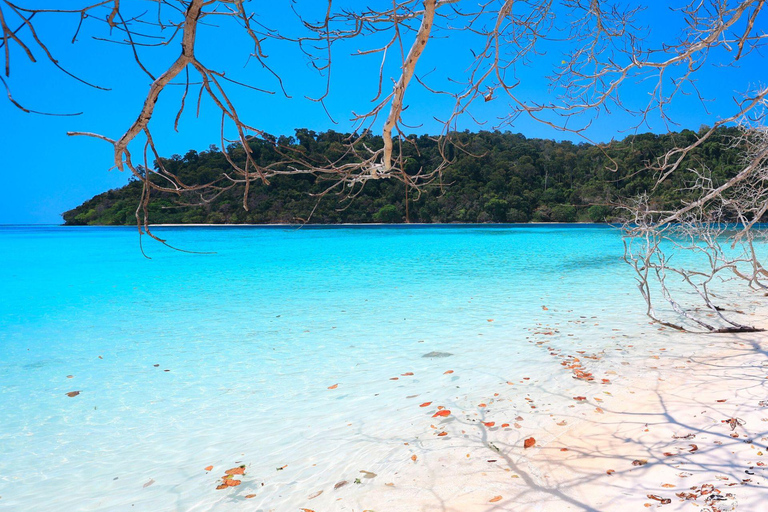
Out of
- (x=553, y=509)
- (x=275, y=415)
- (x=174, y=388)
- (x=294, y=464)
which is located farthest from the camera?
(x=174, y=388)

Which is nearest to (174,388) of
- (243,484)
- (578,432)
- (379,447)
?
(243,484)

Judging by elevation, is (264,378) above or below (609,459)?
below

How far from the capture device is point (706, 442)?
7.36 feet

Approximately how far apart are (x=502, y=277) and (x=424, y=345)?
5.64 metres

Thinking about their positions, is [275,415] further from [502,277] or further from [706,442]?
[502,277]

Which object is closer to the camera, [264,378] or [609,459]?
[609,459]

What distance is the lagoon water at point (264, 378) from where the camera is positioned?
8.41 ft

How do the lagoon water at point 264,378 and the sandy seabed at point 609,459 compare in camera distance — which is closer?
the sandy seabed at point 609,459

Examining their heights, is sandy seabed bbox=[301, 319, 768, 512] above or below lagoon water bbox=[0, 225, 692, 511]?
above

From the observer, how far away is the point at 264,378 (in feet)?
13.6

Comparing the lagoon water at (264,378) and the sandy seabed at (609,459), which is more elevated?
the sandy seabed at (609,459)

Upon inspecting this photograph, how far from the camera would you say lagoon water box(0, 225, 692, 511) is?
256 centimetres

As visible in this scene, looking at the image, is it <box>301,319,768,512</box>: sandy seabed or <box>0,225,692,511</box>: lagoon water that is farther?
<box>0,225,692,511</box>: lagoon water

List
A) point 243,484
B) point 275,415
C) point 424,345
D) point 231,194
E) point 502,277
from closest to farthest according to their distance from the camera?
point 243,484
point 275,415
point 424,345
point 502,277
point 231,194
